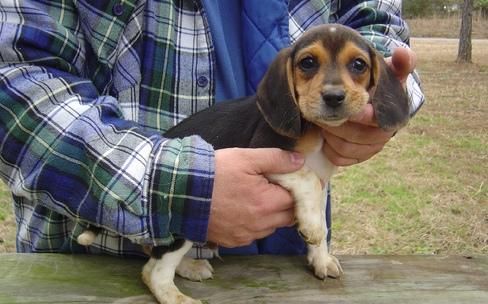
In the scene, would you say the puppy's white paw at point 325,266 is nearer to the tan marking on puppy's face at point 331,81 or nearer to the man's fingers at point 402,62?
the tan marking on puppy's face at point 331,81

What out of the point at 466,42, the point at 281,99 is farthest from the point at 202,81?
the point at 466,42

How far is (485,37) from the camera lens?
2486cm

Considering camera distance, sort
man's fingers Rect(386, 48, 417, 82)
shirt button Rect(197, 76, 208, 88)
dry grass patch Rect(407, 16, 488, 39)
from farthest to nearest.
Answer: dry grass patch Rect(407, 16, 488, 39) → shirt button Rect(197, 76, 208, 88) → man's fingers Rect(386, 48, 417, 82)

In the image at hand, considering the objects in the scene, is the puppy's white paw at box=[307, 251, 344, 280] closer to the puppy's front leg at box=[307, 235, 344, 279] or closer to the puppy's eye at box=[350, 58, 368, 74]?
the puppy's front leg at box=[307, 235, 344, 279]

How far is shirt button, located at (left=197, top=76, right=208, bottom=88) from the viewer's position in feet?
6.36

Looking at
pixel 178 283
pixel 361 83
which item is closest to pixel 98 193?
pixel 178 283

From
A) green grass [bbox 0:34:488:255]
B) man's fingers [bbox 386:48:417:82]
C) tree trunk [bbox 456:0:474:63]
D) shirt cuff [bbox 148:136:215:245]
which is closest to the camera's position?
shirt cuff [bbox 148:136:215:245]

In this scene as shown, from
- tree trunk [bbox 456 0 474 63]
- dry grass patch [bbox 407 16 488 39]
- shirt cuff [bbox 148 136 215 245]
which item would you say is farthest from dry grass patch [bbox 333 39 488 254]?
dry grass patch [bbox 407 16 488 39]

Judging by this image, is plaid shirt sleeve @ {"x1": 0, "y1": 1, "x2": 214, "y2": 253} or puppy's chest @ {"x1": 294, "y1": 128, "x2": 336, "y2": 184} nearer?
plaid shirt sleeve @ {"x1": 0, "y1": 1, "x2": 214, "y2": 253}

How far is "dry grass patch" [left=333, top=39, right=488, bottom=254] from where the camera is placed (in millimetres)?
4660

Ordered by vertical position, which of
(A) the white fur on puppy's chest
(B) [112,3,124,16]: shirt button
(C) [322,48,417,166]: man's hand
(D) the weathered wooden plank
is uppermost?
Result: (B) [112,3,124,16]: shirt button

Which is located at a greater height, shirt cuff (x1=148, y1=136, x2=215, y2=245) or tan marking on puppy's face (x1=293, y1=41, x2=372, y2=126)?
tan marking on puppy's face (x1=293, y1=41, x2=372, y2=126)

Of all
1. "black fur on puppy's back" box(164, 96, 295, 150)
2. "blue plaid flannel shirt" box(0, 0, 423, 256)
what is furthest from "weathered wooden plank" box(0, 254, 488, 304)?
"black fur on puppy's back" box(164, 96, 295, 150)

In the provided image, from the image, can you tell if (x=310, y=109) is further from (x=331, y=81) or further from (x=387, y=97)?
(x=387, y=97)
